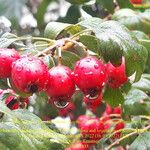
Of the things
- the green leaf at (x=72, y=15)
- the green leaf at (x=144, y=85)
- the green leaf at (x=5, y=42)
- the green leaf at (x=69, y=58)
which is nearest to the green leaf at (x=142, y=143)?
the green leaf at (x=144, y=85)

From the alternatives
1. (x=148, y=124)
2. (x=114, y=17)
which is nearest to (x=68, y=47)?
(x=148, y=124)

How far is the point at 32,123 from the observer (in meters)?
1.54

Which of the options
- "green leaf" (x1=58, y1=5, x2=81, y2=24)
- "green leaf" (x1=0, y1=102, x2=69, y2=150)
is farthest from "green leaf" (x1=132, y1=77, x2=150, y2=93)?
"green leaf" (x1=58, y1=5, x2=81, y2=24)

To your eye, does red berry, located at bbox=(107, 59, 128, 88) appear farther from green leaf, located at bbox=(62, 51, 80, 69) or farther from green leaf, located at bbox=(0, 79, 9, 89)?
green leaf, located at bbox=(0, 79, 9, 89)

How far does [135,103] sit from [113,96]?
389mm

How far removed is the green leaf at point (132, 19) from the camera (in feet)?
8.98

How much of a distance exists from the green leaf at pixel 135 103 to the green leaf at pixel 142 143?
259 mm

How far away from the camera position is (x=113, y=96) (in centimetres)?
197

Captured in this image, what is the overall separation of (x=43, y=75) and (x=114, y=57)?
253mm

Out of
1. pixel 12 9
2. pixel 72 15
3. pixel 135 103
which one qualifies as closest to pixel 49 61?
pixel 135 103

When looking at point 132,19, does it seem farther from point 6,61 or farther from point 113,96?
point 6,61

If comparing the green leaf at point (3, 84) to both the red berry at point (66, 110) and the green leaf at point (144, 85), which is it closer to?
the red berry at point (66, 110)

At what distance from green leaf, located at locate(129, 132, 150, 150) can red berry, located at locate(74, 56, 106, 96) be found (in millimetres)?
529

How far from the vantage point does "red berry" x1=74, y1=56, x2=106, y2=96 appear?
1.56 m
